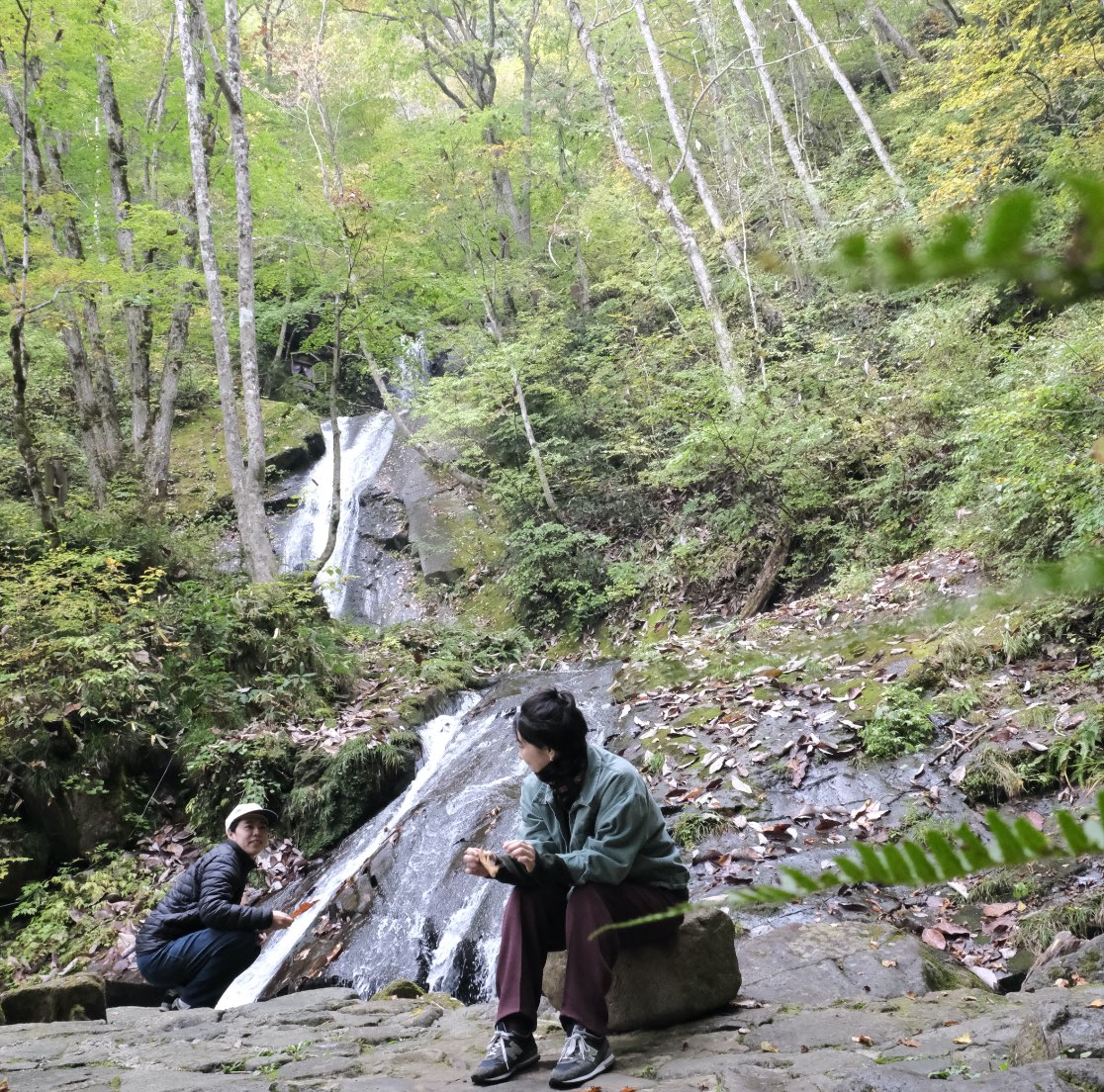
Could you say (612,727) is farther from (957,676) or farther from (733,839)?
(957,676)

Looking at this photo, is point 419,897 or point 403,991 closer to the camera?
point 403,991

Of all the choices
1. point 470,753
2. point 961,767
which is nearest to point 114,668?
point 470,753

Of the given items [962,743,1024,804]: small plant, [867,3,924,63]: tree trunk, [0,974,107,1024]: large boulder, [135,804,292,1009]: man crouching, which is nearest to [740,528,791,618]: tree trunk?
[962,743,1024,804]: small plant

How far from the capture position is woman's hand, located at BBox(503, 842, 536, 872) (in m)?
3.00

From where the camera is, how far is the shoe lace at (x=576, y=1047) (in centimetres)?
281

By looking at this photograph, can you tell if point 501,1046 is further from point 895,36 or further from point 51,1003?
point 895,36

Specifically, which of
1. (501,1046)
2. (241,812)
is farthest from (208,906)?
(501,1046)

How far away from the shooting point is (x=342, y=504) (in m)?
17.4

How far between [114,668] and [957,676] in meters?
7.70

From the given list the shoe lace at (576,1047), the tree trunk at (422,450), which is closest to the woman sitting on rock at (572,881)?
the shoe lace at (576,1047)

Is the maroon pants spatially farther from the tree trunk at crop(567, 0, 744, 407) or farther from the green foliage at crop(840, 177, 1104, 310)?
the tree trunk at crop(567, 0, 744, 407)

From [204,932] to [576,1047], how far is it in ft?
8.80

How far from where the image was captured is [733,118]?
16688 millimetres

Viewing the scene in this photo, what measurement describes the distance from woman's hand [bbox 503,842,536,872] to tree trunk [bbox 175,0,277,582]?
8018 millimetres
